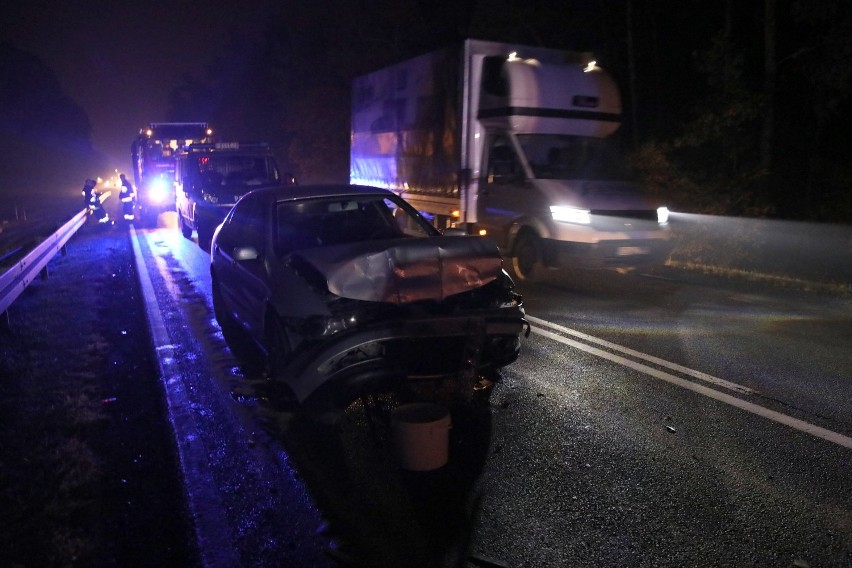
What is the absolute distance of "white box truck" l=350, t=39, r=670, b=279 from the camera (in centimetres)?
1011

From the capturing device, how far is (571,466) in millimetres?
4363

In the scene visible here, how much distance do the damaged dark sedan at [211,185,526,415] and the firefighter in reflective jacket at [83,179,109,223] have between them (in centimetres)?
1984

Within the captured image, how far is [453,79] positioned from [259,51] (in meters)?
60.6

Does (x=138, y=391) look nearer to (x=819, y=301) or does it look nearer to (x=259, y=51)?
(x=819, y=301)

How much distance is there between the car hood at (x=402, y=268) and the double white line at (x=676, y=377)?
2078 mm

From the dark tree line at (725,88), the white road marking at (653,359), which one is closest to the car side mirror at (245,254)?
the white road marking at (653,359)

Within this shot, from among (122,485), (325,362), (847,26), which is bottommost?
(122,485)

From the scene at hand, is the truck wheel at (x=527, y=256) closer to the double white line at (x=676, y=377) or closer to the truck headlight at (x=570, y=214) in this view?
the truck headlight at (x=570, y=214)

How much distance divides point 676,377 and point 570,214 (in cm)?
436

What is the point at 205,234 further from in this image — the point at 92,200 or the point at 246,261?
the point at 92,200

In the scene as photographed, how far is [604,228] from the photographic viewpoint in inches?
392

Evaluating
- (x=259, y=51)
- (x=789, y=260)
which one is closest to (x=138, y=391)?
(x=789, y=260)

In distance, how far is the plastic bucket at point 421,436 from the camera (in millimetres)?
4145

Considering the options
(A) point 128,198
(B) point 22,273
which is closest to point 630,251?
(B) point 22,273
